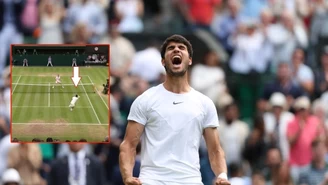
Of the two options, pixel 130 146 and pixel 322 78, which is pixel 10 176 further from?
pixel 322 78

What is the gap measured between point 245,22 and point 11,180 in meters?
7.66

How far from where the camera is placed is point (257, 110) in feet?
68.0

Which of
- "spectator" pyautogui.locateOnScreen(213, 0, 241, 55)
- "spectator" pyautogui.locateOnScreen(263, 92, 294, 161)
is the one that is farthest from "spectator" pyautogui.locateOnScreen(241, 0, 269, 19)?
"spectator" pyautogui.locateOnScreen(263, 92, 294, 161)

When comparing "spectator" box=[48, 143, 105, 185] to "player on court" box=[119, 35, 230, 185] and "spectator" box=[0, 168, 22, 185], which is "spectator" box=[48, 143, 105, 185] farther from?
"player on court" box=[119, 35, 230, 185]

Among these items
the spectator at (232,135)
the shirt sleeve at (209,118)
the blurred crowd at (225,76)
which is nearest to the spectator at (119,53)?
the blurred crowd at (225,76)

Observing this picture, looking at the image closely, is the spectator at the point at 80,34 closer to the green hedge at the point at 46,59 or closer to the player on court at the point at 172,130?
the green hedge at the point at 46,59

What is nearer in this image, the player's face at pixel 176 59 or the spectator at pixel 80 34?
the player's face at pixel 176 59

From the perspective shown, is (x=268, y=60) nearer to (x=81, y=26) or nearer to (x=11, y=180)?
(x=81, y=26)

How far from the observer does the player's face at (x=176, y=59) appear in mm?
10758

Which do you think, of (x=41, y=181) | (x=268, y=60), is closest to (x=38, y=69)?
(x=41, y=181)

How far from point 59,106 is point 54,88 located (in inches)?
7.5

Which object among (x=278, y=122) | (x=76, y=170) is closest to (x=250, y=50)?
(x=278, y=122)

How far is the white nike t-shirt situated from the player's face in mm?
243

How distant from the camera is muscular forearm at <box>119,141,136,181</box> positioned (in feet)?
34.7
